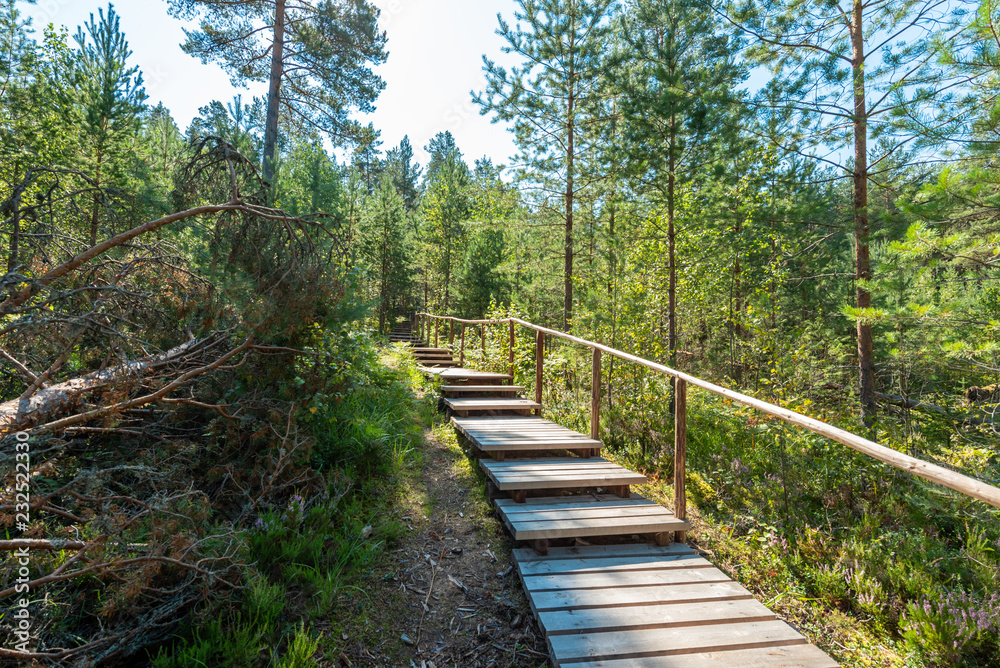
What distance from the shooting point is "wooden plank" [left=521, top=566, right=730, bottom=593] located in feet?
8.89

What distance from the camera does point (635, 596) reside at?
2.63m

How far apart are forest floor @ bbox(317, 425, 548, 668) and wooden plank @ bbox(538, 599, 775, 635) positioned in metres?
0.24

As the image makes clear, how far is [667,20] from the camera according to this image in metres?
7.03

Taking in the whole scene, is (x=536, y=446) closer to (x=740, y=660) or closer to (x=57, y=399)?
(x=740, y=660)

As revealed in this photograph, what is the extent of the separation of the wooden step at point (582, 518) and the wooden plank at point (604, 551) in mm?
104

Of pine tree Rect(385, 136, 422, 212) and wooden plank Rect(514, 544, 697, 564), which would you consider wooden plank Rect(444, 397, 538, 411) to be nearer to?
wooden plank Rect(514, 544, 697, 564)

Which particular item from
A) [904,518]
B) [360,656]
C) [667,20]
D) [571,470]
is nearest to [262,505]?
[360,656]

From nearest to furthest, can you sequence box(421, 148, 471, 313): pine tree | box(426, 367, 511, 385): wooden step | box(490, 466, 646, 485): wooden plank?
box(490, 466, 646, 485): wooden plank, box(426, 367, 511, 385): wooden step, box(421, 148, 471, 313): pine tree

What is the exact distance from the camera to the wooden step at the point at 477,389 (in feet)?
21.5

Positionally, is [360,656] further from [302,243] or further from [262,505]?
[302,243]

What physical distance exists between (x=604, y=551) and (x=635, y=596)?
1.83ft

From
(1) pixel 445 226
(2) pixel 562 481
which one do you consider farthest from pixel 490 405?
(1) pixel 445 226

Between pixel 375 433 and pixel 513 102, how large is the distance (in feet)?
25.9

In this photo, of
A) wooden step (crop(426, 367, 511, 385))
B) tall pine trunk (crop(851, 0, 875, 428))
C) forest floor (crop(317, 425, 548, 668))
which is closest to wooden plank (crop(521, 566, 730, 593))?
forest floor (crop(317, 425, 548, 668))
